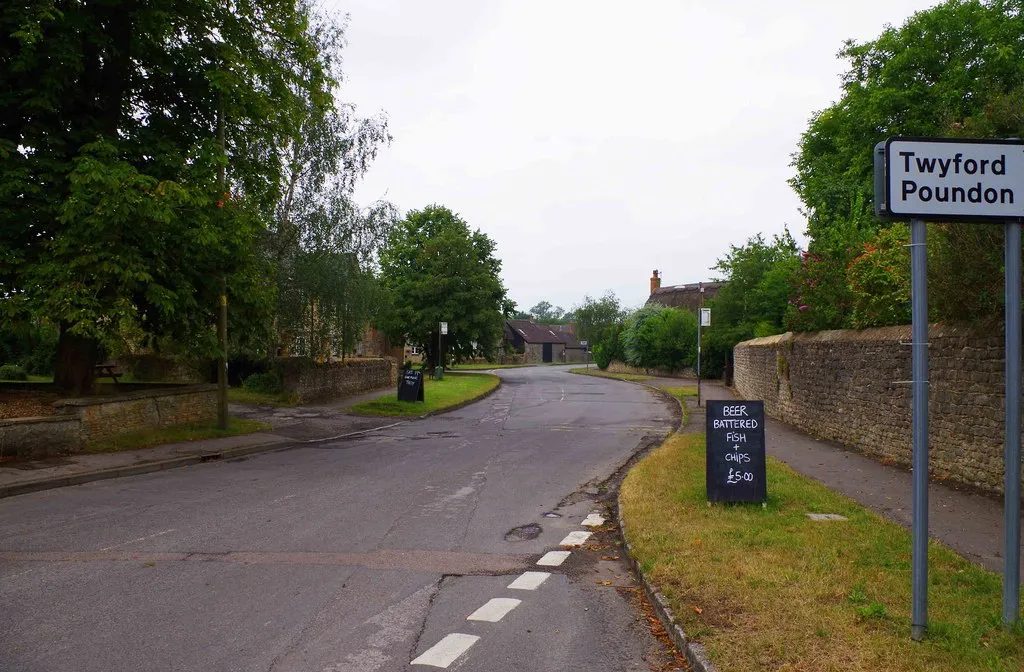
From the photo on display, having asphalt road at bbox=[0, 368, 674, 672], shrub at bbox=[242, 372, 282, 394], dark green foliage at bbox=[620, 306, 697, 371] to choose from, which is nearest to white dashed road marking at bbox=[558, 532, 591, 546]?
asphalt road at bbox=[0, 368, 674, 672]

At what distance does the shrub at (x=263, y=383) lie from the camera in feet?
79.8

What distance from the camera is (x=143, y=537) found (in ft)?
25.1

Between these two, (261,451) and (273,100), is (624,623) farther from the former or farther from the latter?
(273,100)

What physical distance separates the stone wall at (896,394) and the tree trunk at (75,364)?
572 inches

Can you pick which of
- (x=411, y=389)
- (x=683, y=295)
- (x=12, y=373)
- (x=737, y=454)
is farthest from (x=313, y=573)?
(x=683, y=295)

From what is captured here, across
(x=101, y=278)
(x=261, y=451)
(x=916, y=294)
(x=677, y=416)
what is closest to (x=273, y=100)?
(x=101, y=278)

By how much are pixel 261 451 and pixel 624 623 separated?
11.5m

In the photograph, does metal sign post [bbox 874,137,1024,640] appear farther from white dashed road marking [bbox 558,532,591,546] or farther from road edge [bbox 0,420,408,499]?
road edge [bbox 0,420,408,499]

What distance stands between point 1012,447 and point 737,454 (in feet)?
14.3

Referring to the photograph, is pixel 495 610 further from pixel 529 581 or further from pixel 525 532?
pixel 525 532

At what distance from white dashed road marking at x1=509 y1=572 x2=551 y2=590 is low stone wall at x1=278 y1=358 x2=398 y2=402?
1845 cm

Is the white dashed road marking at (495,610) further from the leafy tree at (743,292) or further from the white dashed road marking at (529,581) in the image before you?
the leafy tree at (743,292)

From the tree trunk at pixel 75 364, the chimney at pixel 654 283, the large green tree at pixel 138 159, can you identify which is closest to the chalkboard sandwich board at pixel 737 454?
the large green tree at pixel 138 159

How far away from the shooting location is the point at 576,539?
7.76 m
